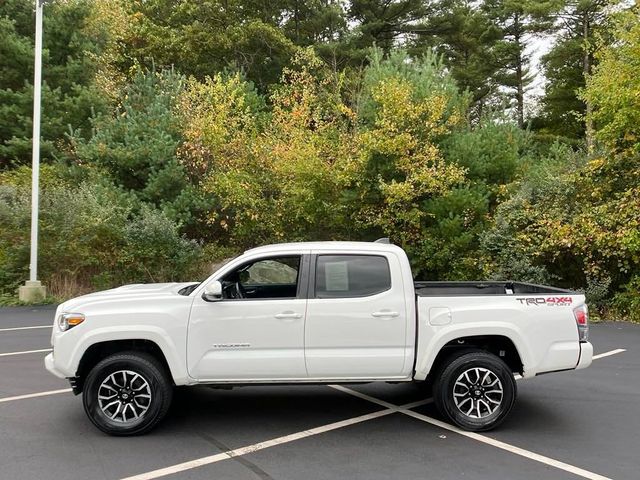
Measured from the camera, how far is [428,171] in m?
15.2

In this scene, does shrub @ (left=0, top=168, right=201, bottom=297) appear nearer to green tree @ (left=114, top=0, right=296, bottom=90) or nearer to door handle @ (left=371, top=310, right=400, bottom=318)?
door handle @ (left=371, top=310, right=400, bottom=318)

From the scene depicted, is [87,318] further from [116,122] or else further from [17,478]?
[116,122]

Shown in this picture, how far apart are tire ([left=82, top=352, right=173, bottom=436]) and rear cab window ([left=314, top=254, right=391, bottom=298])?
1752 mm

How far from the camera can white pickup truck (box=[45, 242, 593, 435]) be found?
5207mm

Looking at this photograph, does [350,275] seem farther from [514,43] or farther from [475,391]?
[514,43]

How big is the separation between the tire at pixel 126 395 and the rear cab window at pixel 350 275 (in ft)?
5.75

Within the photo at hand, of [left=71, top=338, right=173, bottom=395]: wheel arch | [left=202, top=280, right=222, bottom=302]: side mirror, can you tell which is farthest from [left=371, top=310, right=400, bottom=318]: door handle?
[left=71, top=338, right=173, bottom=395]: wheel arch

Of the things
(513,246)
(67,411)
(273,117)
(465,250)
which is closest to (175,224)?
(273,117)

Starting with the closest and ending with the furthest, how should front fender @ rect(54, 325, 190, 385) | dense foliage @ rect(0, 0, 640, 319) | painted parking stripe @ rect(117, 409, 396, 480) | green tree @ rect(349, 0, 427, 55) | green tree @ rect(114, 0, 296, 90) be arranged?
painted parking stripe @ rect(117, 409, 396, 480), front fender @ rect(54, 325, 190, 385), dense foliage @ rect(0, 0, 640, 319), green tree @ rect(114, 0, 296, 90), green tree @ rect(349, 0, 427, 55)

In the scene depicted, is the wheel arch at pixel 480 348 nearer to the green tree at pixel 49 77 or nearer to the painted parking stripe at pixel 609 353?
the painted parking stripe at pixel 609 353

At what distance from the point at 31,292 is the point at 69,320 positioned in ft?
34.0

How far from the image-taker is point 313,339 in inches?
207

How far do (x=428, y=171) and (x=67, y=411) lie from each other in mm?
11512

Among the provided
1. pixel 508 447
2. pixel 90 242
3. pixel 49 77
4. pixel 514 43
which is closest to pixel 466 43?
pixel 514 43
